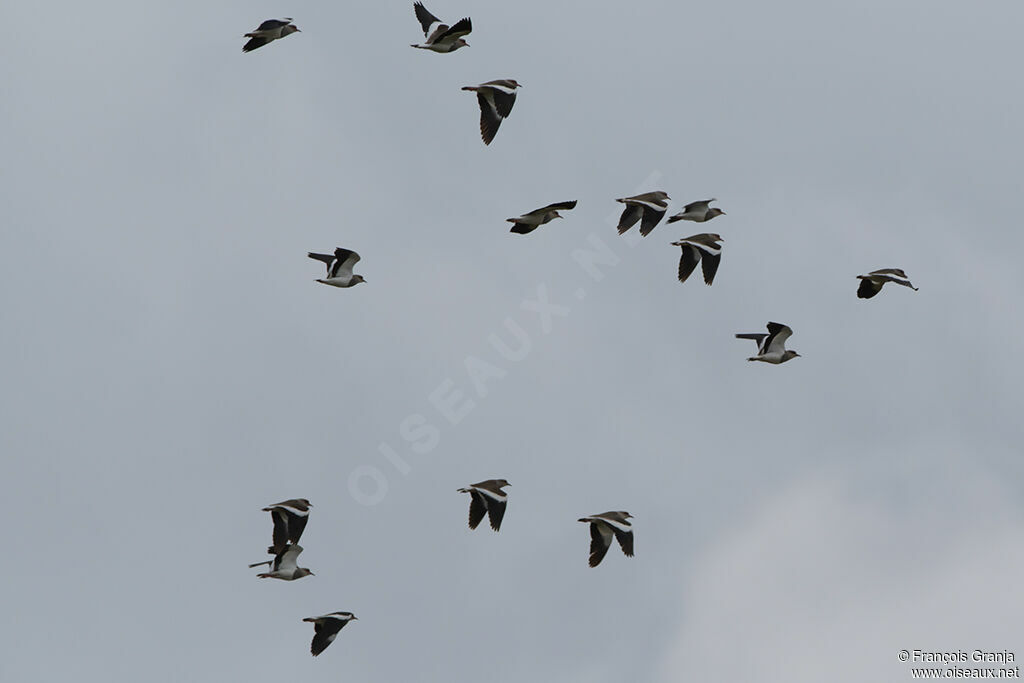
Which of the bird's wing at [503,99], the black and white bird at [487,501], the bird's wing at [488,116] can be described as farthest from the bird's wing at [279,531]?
the bird's wing at [503,99]

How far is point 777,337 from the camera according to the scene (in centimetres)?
4891

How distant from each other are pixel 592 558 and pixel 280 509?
9.04 m

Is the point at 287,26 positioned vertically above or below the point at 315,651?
above

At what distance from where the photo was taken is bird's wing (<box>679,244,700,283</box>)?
168 feet

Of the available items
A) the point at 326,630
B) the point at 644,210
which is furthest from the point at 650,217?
the point at 326,630

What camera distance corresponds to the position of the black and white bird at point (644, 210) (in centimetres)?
4994

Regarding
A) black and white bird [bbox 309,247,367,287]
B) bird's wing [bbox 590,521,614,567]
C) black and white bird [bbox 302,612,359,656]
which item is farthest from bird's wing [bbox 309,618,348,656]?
black and white bird [bbox 309,247,367,287]

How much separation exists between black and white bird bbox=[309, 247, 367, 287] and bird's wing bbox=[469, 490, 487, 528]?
8.40m

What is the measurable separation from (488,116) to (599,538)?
12.5 metres

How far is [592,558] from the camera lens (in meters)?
47.6

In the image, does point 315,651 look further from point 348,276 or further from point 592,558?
point 348,276

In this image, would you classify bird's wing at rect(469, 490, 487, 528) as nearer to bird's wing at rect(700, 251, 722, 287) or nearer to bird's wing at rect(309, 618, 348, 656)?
bird's wing at rect(309, 618, 348, 656)

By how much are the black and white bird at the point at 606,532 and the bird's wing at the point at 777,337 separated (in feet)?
21.6

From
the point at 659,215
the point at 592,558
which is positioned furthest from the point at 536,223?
the point at 592,558
